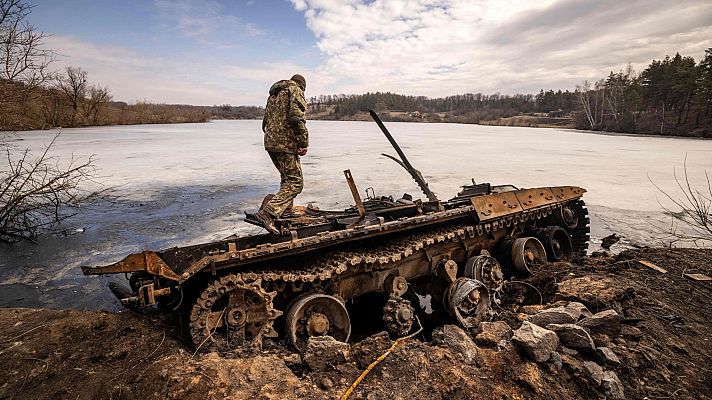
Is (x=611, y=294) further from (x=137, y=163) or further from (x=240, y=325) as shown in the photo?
(x=137, y=163)

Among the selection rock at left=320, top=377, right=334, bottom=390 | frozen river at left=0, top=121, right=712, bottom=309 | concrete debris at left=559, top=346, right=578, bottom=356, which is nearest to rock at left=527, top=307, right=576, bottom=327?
concrete debris at left=559, top=346, right=578, bottom=356

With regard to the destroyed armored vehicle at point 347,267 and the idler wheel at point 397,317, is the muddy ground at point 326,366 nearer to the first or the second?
the destroyed armored vehicle at point 347,267

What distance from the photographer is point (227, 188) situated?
12.4 m

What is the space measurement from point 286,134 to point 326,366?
9.51 ft

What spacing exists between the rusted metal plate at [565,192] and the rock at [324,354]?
5.16m

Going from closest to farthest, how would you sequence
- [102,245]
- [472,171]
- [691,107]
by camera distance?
[102,245], [472,171], [691,107]

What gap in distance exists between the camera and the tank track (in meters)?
3.80

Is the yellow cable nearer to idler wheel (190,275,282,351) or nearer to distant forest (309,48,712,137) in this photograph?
idler wheel (190,275,282,351)

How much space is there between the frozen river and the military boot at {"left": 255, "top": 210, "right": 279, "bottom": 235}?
252 centimetres

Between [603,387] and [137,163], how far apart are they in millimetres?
17767

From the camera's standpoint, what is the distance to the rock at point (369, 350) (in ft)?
11.5

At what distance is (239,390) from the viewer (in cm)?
304

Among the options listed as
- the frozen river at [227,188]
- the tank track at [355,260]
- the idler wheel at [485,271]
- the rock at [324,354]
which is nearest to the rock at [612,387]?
the rock at [324,354]

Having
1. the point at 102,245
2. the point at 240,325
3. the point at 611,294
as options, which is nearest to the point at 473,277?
the point at 611,294
